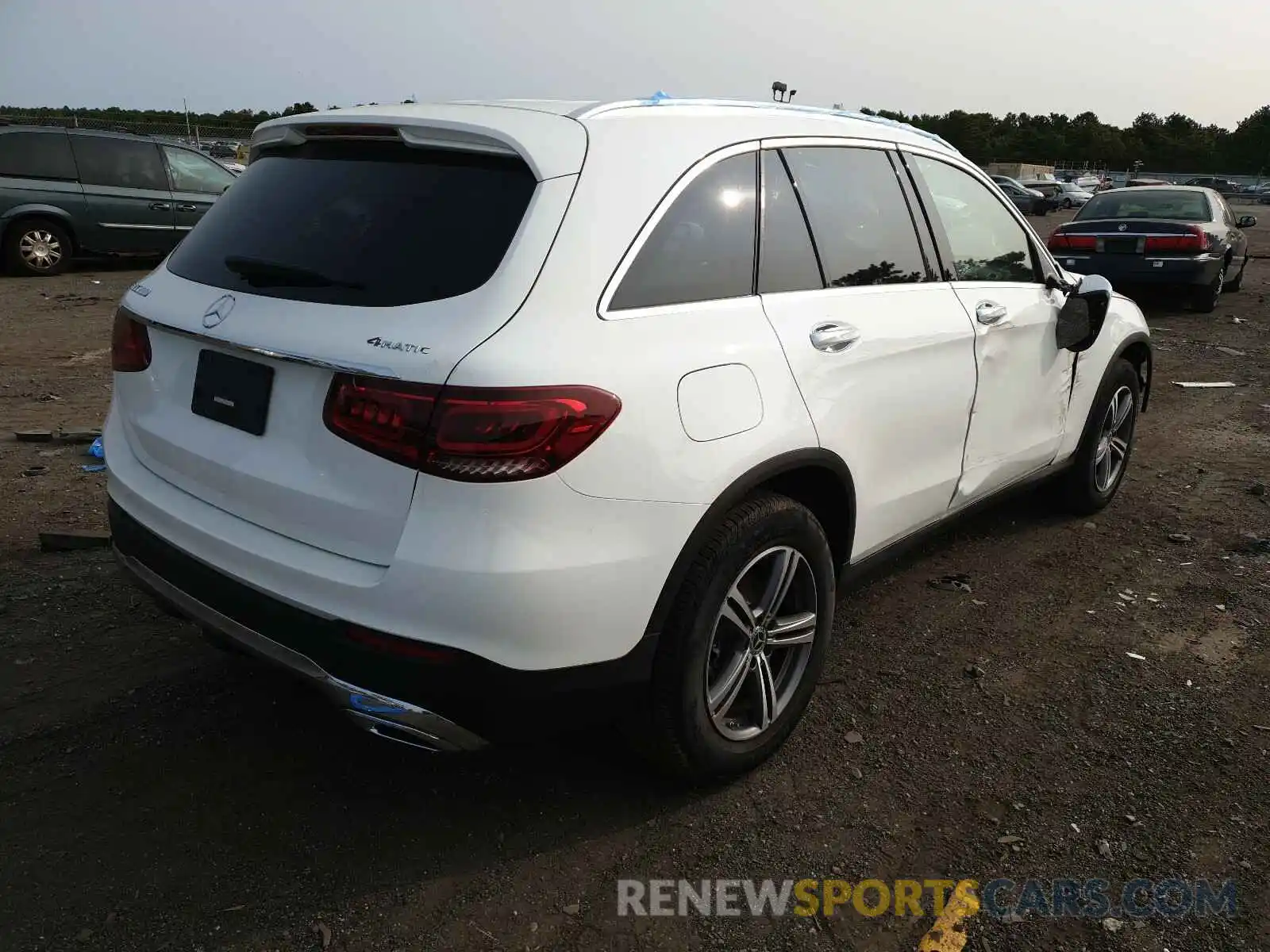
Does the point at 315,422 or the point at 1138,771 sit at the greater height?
the point at 315,422

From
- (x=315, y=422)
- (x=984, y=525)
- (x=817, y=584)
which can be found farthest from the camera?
(x=984, y=525)

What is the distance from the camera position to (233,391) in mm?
2389

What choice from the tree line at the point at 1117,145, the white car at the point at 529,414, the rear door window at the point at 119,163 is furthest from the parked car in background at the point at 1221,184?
the white car at the point at 529,414

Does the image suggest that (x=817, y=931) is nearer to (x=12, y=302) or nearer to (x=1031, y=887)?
(x=1031, y=887)

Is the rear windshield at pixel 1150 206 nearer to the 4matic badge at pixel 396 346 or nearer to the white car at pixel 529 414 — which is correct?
the white car at pixel 529 414

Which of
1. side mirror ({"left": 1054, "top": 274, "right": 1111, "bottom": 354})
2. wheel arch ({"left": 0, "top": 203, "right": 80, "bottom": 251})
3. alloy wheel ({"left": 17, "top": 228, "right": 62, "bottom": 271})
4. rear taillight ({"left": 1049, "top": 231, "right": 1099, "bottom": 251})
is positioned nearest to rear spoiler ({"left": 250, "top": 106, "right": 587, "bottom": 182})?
side mirror ({"left": 1054, "top": 274, "right": 1111, "bottom": 354})

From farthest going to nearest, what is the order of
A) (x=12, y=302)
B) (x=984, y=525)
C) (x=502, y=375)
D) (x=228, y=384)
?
1. (x=12, y=302)
2. (x=984, y=525)
3. (x=228, y=384)
4. (x=502, y=375)

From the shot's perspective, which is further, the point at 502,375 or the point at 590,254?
the point at 590,254

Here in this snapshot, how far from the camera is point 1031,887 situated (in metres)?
2.47

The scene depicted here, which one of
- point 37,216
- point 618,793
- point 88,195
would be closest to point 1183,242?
point 618,793

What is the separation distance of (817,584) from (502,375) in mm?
1316

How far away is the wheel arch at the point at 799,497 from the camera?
2365 mm

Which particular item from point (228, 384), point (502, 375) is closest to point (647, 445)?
point (502, 375)

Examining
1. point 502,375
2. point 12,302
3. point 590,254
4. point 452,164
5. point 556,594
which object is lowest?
point 12,302
